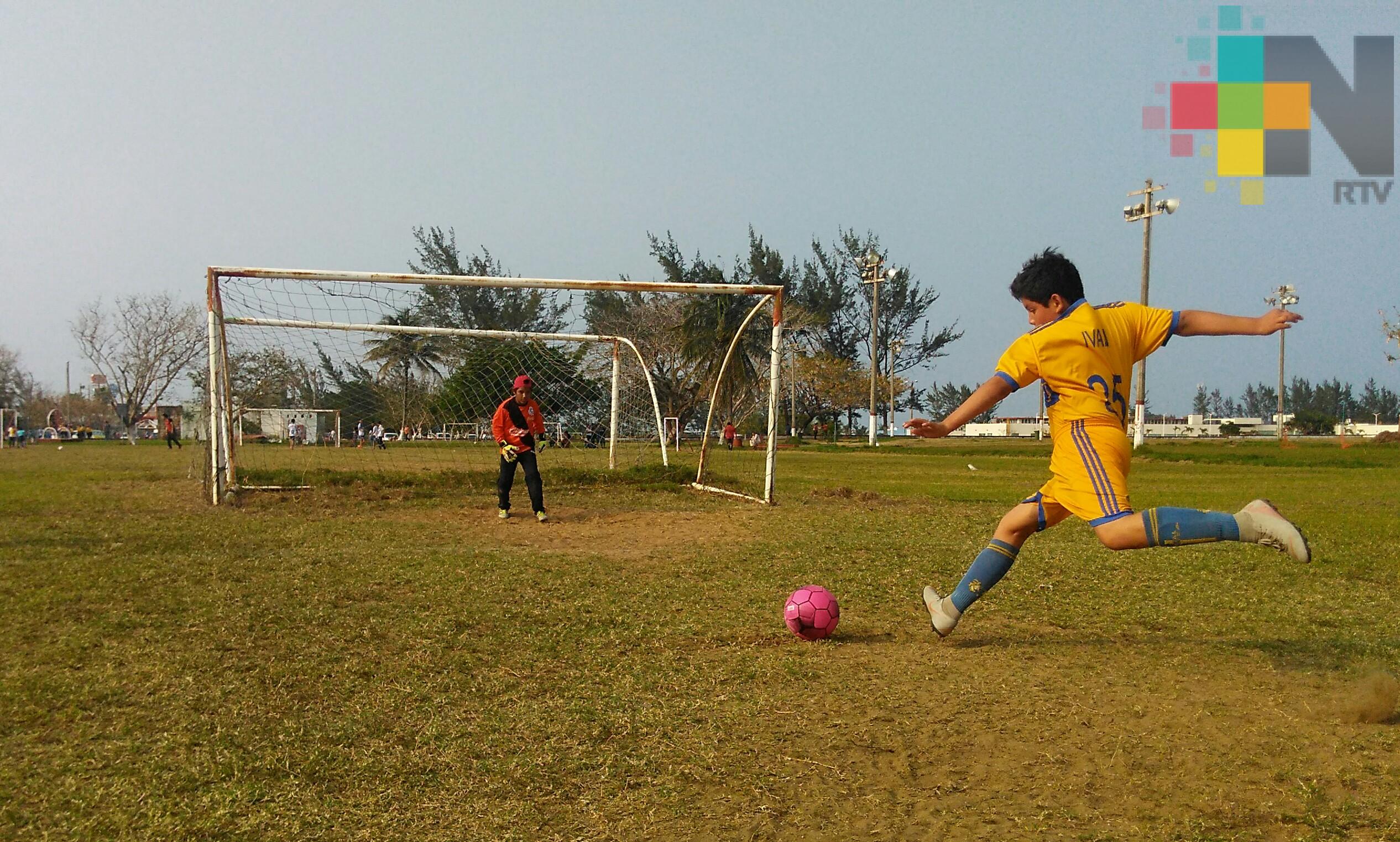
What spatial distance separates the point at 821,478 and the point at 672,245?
46188 mm

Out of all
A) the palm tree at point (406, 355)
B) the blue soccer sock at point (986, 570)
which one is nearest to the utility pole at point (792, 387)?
the palm tree at point (406, 355)

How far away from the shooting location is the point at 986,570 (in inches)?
196

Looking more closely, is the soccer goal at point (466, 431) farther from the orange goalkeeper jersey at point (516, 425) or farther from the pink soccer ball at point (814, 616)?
the pink soccer ball at point (814, 616)

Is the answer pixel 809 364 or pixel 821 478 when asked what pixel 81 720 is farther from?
pixel 809 364

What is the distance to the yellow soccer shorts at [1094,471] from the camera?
4.29 m

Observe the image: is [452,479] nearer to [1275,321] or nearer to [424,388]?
[424,388]

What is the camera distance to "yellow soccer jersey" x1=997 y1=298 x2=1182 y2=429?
4383mm

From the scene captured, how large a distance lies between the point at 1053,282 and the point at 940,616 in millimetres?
1965

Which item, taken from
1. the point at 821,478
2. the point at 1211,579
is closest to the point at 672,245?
the point at 821,478

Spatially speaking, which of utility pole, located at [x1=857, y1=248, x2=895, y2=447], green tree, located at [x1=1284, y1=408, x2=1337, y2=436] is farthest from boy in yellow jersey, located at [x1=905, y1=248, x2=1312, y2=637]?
green tree, located at [x1=1284, y1=408, x2=1337, y2=436]

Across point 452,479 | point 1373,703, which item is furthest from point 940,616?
point 452,479

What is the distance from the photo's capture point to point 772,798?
3.15 metres

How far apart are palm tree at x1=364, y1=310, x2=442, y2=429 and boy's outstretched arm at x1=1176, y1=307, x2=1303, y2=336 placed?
15.9 metres

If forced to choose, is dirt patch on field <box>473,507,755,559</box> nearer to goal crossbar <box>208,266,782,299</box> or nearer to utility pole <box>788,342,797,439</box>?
goal crossbar <box>208,266,782,299</box>
